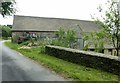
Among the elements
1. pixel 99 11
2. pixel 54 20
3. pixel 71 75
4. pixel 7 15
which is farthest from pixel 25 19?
pixel 71 75

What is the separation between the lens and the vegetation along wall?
10797 millimetres

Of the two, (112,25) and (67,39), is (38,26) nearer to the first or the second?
(67,39)

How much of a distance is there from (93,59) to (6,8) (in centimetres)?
1403

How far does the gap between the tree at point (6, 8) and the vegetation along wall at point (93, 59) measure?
27.8ft

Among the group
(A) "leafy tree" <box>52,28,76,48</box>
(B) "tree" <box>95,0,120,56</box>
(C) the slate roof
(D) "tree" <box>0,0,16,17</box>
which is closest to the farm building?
(C) the slate roof

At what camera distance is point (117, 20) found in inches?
736

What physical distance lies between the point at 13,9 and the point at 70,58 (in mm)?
11437

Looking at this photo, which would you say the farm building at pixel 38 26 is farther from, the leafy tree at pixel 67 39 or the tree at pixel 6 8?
the tree at pixel 6 8

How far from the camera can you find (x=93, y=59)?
12.6 metres

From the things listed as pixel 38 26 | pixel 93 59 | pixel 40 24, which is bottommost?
pixel 93 59

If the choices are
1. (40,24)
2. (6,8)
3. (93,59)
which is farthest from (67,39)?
(40,24)

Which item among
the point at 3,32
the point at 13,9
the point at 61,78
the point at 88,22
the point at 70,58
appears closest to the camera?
the point at 61,78

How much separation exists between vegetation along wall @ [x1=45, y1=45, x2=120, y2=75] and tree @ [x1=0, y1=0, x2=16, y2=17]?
27.8 feet

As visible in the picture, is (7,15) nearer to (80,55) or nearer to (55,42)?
(55,42)
